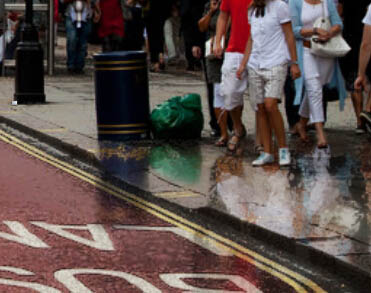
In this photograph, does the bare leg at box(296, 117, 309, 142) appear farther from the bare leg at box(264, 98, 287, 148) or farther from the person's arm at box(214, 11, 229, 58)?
the bare leg at box(264, 98, 287, 148)

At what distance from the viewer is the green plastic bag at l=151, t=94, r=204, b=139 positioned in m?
12.5

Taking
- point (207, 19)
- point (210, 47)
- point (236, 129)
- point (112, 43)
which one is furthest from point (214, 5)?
point (112, 43)

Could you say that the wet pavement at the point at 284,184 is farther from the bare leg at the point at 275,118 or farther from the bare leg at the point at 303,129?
the bare leg at the point at 275,118

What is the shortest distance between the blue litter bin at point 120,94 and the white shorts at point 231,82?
1.28 meters

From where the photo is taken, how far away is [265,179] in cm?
973

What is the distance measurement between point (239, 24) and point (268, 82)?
3.54 feet

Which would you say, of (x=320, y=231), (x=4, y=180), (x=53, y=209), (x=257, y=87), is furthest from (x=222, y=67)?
(x=320, y=231)

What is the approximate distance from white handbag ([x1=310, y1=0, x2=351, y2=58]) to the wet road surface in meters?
3.16

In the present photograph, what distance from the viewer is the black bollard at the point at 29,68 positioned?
16.8m

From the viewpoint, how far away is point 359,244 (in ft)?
23.0

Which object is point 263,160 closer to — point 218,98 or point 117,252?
point 218,98

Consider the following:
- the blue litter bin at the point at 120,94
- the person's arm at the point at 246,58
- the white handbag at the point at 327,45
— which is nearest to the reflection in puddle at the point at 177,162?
the blue litter bin at the point at 120,94

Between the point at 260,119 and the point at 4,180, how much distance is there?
2487 millimetres

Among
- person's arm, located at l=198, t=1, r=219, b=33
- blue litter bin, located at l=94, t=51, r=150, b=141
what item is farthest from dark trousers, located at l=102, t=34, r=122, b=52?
person's arm, located at l=198, t=1, r=219, b=33
